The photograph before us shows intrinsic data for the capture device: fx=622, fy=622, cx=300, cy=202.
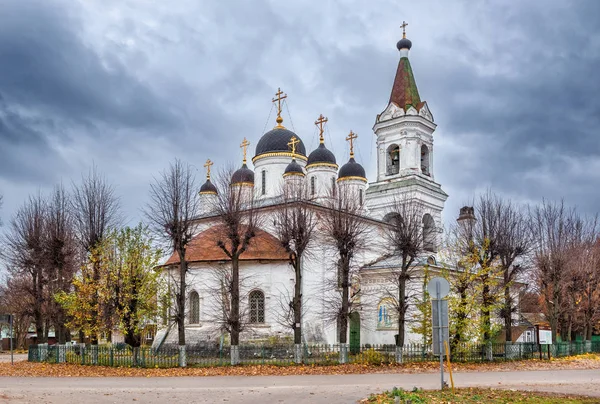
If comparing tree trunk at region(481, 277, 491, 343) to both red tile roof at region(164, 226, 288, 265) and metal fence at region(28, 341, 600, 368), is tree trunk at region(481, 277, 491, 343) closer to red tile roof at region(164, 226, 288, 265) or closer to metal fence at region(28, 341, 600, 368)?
metal fence at region(28, 341, 600, 368)

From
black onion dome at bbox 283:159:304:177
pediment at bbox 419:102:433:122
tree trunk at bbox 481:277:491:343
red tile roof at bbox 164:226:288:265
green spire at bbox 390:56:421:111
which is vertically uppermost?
green spire at bbox 390:56:421:111

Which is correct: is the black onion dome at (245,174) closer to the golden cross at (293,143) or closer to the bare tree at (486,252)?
the golden cross at (293,143)

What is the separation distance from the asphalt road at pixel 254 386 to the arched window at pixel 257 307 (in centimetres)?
1412

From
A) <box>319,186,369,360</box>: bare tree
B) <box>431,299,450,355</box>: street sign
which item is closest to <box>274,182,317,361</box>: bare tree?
<box>319,186,369,360</box>: bare tree

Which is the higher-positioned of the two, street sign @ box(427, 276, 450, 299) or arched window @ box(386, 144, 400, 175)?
arched window @ box(386, 144, 400, 175)

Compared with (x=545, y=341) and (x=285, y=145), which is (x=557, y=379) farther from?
(x=285, y=145)

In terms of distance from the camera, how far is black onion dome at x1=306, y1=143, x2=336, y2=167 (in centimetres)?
4691

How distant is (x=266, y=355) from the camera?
103 ft

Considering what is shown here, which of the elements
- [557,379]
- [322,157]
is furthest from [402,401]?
[322,157]

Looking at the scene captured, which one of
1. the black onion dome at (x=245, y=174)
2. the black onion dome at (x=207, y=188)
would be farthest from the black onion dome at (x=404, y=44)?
the black onion dome at (x=207, y=188)

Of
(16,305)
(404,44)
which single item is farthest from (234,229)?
(16,305)

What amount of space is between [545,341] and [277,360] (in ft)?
44.0

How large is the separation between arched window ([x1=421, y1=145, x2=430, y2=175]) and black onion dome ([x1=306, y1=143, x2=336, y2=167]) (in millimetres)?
7714

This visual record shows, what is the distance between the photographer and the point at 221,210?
31000 mm
